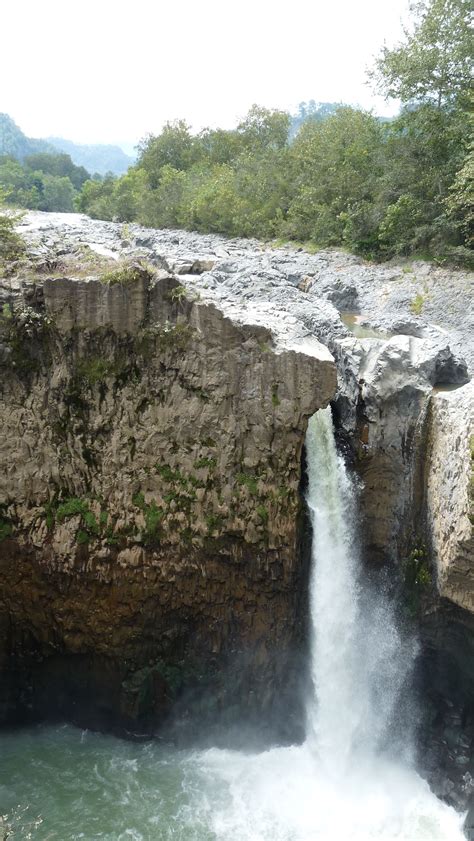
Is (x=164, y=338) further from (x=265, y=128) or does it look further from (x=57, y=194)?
(x=57, y=194)

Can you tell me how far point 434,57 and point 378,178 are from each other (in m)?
4.08

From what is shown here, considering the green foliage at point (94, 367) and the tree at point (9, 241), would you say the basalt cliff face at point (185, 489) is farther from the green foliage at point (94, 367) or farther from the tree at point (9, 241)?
the tree at point (9, 241)

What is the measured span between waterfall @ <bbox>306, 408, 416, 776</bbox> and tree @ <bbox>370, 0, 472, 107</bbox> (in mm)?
13542

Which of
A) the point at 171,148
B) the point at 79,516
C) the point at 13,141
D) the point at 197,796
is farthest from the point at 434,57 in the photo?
the point at 13,141

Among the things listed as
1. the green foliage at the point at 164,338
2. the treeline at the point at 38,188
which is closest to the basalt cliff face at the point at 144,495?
the green foliage at the point at 164,338

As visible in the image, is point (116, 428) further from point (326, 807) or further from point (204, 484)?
point (326, 807)

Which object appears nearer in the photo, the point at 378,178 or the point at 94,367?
the point at 94,367

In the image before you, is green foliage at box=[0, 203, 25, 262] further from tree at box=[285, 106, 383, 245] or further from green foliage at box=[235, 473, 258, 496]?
tree at box=[285, 106, 383, 245]

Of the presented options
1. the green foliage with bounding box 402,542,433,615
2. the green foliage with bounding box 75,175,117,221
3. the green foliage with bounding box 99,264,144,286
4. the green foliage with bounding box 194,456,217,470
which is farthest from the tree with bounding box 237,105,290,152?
the green foliage with bounding box 402,542,433,615

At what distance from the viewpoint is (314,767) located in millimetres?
11188

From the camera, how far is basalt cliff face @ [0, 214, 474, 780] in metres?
10.1

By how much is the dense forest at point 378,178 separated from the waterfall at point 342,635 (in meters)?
9.24

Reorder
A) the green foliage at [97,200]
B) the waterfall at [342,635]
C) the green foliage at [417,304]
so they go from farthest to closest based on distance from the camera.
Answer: the green foliage at [97,200] → the green foliage at [417,304] → the waterfall at [342,635]

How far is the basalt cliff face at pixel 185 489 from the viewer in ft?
33.2
